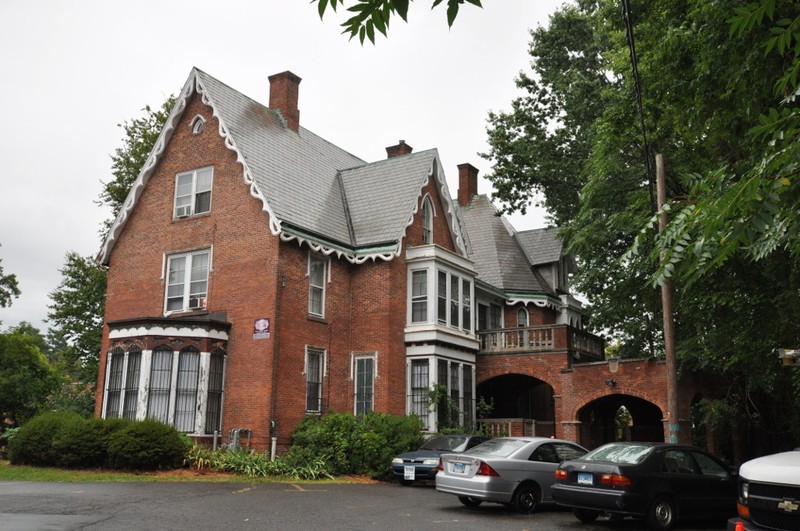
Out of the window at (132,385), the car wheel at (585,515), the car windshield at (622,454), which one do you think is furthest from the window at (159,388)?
the car windshield at (622,454)

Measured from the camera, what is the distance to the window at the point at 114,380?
21.6 m

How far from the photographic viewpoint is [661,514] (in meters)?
11.7

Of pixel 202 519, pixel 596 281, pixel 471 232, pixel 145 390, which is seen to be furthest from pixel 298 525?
pixel 471 232

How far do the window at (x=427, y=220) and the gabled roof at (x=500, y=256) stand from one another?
3.99 metres

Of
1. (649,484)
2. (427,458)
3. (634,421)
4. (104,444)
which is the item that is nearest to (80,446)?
(104,444)

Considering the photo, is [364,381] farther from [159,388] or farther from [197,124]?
[197,124]

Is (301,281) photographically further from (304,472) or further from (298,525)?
(298,525)

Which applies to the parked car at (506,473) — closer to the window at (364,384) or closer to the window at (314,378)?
the window at (314,378)

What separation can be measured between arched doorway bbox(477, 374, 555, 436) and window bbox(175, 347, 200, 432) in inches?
466

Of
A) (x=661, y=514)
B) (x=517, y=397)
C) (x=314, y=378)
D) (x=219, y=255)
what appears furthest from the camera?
(x=517, y=397)

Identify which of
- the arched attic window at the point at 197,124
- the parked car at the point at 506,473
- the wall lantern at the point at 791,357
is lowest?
the parked car at the point at 506,473

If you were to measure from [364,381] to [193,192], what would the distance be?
27.9 feet

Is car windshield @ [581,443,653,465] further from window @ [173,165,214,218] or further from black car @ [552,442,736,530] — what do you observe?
window @ [173,165,214,218]

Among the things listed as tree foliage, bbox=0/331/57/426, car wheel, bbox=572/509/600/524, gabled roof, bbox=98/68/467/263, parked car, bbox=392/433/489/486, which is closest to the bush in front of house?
parked car, bbox=392/433/489/486
